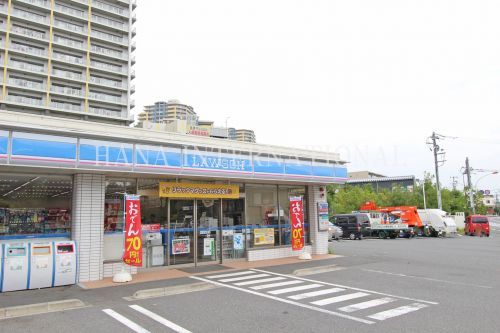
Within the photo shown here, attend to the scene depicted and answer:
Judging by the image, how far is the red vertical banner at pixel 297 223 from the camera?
14.6 m

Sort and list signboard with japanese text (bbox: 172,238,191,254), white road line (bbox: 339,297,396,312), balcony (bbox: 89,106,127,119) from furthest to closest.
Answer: balcony (bbox: 89,106,127,119)
signboard with japanese text (bbox: 172,238,191,254)
white road line (bbox: 339,297,396,312)

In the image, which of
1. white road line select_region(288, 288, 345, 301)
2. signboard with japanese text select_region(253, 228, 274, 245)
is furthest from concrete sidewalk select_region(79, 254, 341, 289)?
white road line select_region(288, 288, 345, 301)

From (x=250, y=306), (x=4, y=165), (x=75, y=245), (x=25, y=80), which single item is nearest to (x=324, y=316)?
(x=250, y=306)

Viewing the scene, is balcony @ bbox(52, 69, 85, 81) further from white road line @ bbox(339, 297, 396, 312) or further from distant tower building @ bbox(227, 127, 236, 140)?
white road line @ bbox(339, 297, 396, 312)

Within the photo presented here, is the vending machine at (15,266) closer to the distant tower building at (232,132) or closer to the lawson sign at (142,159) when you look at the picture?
the lawson sign at (142,159)

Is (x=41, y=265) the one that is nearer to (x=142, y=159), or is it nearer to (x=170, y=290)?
(x=170, y=290)

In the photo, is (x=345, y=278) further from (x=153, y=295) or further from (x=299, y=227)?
(x=153, y=295)

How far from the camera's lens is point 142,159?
35.4 ft

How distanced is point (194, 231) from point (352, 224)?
64.0ft

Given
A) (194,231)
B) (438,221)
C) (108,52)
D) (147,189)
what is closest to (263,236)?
(194,231)

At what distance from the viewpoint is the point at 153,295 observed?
8.84 m

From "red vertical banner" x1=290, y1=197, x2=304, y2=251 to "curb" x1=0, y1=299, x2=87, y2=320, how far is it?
8.47m

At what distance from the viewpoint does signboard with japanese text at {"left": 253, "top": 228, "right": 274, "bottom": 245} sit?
14.8 m

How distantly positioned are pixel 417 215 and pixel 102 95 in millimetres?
56275
